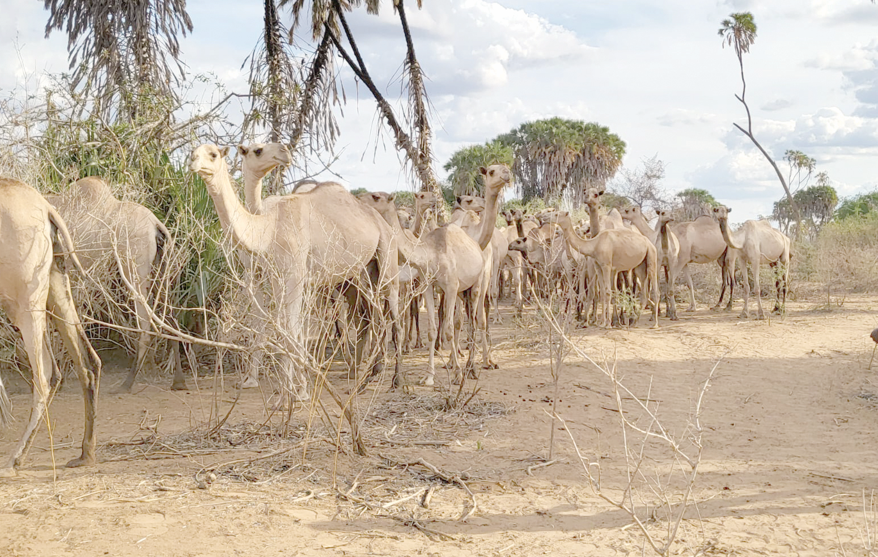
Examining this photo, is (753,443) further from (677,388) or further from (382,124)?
(382,124)

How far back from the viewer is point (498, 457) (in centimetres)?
660

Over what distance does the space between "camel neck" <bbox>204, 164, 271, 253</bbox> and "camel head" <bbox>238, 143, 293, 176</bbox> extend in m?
0.43

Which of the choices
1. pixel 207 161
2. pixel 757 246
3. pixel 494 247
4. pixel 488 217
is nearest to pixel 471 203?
pixel 488 217

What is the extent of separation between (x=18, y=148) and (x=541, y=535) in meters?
7.76

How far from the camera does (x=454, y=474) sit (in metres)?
5.89

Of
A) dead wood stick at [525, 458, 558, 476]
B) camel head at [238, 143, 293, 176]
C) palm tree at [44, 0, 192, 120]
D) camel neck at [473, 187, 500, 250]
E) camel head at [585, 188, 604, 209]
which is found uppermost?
palm tree at [44, 0, 192, 120]

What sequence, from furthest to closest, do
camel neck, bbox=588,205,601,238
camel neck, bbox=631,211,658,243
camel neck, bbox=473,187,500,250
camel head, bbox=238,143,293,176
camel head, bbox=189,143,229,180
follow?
camel neck, bbox=631,211,658,243
camel neck, bbox=588,205,601,238
camel neck, bbox=473,187,500,250
camel head, bbox=238,143,293,176
camel head, bbox=189,143,229,180

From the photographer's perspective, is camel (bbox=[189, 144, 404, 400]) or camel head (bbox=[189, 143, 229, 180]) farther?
camel (bbox=[189, 144, 404, 400])

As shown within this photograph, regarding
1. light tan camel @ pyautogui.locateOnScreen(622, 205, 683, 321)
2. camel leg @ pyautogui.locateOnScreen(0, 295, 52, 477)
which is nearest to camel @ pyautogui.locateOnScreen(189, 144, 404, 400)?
camel leg @ pyautogui.locateOnScreen(0, 295, 52, 477)

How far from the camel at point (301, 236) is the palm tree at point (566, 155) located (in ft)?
117

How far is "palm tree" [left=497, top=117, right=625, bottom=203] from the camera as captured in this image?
145 ft

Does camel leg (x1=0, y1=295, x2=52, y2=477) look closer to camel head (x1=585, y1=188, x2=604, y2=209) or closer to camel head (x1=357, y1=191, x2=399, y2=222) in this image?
camel head (x1=357, y1=191, x2=399, y2=222)

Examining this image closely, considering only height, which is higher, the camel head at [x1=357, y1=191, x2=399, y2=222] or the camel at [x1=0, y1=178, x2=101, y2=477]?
the camel head at [x1=357, y1=191, x2=399, y2=222]

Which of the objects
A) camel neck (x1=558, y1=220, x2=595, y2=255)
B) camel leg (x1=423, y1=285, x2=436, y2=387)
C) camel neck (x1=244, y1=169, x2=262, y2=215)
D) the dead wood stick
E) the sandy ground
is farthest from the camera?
camel neck (x1=558, y1=220, x2=595, y2=255)
